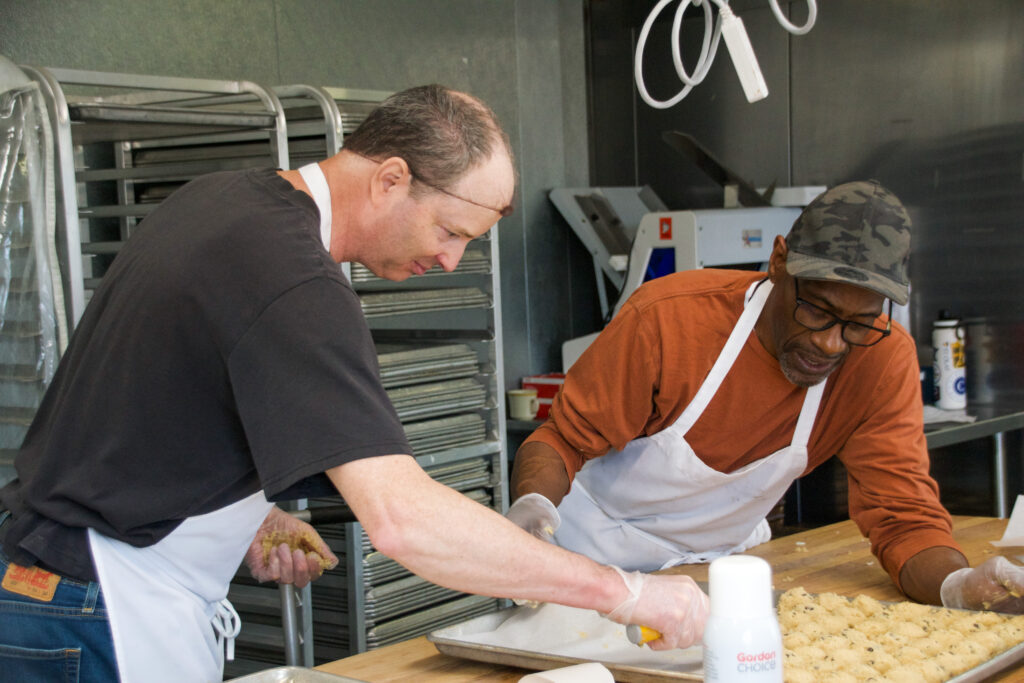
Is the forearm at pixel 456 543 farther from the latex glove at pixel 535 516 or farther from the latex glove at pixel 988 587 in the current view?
the latex glove at pixel 988 587

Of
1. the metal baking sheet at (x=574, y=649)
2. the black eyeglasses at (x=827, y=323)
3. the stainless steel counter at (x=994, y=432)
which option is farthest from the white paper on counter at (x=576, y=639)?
the stainless steel counter at (x=994, y=432)

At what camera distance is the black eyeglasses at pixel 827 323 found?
75.4 inches

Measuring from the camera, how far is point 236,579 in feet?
10.6

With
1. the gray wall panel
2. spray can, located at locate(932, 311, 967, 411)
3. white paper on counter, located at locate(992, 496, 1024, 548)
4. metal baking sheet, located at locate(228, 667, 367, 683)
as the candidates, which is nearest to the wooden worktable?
white paper on counter, located at locate(992, 496, 1024, 548)

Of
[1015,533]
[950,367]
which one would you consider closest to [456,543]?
[1015,533]

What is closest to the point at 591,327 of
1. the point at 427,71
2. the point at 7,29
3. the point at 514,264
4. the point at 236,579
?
the point at 514,264

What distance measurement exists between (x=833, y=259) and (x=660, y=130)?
3.25m

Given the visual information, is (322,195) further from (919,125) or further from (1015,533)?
(919,125)

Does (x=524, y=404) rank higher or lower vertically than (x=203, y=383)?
lower

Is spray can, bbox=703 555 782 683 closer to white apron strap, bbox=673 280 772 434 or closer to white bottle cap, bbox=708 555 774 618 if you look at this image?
white bottle cap, bbox=708 555 774 618

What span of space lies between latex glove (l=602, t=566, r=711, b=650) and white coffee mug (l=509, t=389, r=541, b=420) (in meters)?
3.05

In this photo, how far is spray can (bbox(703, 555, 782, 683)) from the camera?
950 mm

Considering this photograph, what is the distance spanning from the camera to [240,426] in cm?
133

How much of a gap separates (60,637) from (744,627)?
95 cm
